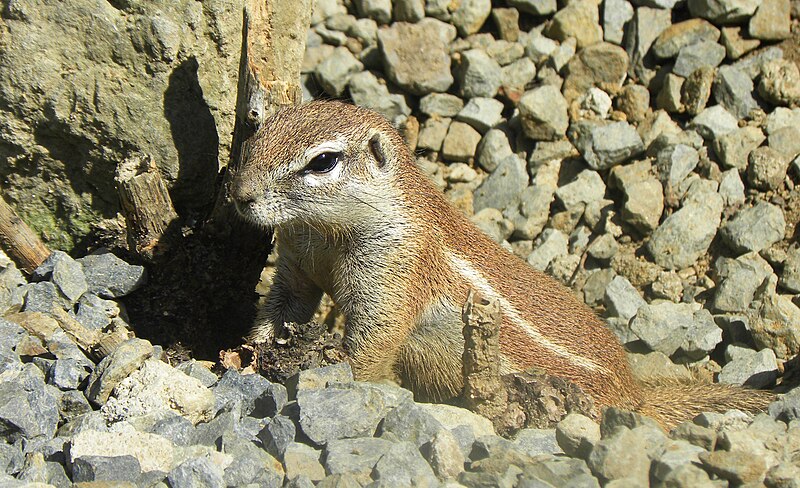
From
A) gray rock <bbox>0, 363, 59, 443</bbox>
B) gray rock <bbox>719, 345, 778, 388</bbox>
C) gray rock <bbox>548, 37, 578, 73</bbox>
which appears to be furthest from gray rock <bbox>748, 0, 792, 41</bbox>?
gray rock <bbox>0, 363, 59, 443</bbox>

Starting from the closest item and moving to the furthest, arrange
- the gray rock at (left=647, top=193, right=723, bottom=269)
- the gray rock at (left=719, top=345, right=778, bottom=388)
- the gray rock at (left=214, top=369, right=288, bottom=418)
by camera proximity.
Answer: the gray rock at (left=214, top=369, right=288, bottom=418), the gray rock at (left=719, top=345, right=778, bottom=388), the gray rock at (left=647, top=193, right=723, bottom=269)

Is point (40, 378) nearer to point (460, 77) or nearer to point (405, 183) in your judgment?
point (405, 183)

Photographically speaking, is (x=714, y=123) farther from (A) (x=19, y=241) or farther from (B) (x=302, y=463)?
(A) (x=19, y=241)

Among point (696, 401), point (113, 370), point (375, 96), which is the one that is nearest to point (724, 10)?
point (375, 96)

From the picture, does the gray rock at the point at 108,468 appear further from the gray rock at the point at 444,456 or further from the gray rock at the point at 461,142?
the gray rock at the point at 461,142

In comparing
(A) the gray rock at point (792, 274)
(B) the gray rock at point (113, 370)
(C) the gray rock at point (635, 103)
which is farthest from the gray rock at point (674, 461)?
(C) the gray rock at point (635, 103)

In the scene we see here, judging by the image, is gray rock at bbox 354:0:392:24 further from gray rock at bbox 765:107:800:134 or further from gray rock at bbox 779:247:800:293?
gray rock at bbox 779:247:800:293
